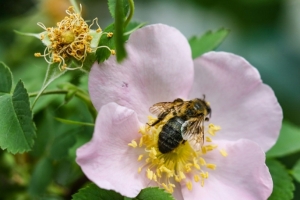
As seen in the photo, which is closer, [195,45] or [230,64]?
[230,64]

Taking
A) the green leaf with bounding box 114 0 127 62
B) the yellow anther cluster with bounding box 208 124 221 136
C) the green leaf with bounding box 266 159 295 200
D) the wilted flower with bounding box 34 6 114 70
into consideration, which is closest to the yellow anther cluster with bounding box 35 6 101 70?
the wilted flower with bounding box 34 6 114 70

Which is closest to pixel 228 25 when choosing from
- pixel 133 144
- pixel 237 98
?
pixel 237 98

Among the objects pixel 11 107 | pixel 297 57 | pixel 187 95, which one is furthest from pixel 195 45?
pixel 297 57

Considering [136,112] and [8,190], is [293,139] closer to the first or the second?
[136,112]

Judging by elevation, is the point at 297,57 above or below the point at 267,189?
below

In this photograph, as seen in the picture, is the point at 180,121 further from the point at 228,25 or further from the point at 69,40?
the point at 228,25

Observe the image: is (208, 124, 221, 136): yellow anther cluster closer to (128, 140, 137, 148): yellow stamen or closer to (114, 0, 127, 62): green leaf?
(128, 140, 137, 148): yellow stamen
